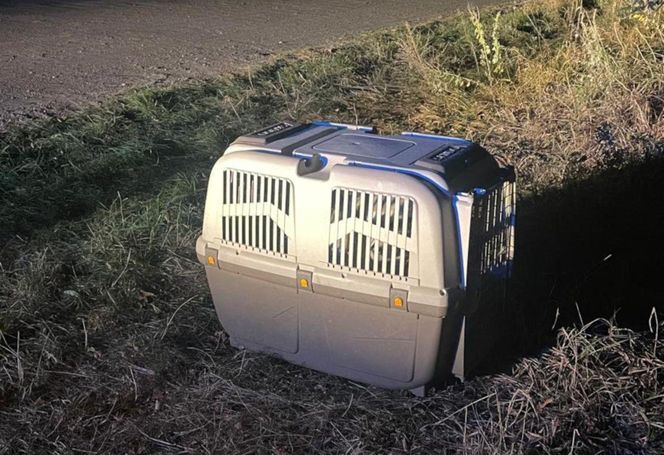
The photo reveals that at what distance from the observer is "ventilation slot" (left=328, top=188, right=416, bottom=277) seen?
1.95 metres

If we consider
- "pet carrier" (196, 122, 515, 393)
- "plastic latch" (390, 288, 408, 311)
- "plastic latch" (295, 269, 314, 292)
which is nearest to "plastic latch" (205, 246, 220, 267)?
"pet carrier" (196, 122, 515, 393)

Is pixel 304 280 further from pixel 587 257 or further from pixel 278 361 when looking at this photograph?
pixel 587 257

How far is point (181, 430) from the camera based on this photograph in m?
2.10

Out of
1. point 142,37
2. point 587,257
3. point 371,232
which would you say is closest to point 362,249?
point 371,232

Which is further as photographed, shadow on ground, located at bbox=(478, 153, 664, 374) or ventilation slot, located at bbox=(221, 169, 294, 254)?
shadow on ground, located at bbox=(478, 153, 664, 374)

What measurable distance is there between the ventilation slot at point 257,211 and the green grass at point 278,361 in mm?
378

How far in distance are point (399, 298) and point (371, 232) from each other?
165 millimetres

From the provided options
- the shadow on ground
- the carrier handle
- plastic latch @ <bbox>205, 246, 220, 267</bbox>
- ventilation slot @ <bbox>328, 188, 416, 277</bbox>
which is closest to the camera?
ventilation slot @ <bbox>328, 188, 416, 277</bbox>

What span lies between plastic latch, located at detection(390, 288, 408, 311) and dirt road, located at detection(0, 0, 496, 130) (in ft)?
9.54

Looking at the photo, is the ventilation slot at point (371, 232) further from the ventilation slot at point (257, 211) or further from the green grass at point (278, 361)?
the green grass at point (278, 361)

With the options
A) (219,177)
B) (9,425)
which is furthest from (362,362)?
(9,425)

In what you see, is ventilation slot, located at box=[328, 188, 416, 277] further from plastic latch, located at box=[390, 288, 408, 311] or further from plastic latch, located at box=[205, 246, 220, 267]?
plastic latch, located at box=[205, 246, 220, 267]

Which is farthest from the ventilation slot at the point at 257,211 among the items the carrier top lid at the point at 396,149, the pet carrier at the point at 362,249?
the carrier top lid at the point at 396,149

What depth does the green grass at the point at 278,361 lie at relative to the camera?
2.07 metres
